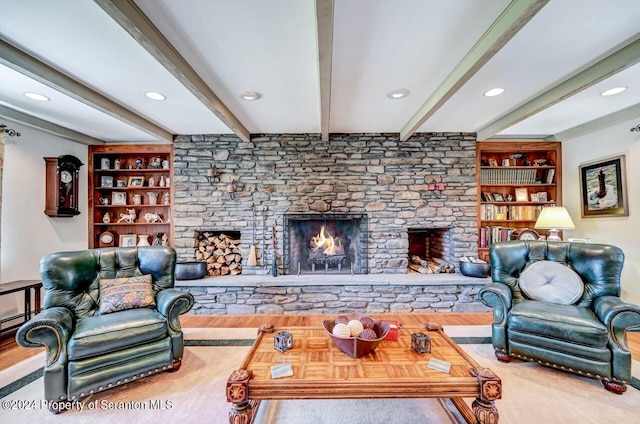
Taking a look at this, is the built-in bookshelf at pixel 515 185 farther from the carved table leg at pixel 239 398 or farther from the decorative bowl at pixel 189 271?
the decorative bowl at pixel 189 271

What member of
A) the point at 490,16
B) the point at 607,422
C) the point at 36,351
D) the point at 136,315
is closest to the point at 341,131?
the point at 490,16

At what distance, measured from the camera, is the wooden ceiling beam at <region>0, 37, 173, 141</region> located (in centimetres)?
187

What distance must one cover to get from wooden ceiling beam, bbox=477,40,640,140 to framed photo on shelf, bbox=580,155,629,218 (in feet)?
4.45

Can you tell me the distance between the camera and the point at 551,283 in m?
2.37

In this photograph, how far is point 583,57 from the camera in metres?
2.06

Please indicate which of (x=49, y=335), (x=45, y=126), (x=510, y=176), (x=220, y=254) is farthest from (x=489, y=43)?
(x=45, y=126)

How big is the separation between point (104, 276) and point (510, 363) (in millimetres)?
3506

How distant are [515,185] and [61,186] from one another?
249 inches

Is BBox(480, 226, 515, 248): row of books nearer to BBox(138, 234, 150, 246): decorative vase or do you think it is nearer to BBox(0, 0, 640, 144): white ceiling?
BBox(0, 0, 640, 144): white ceiling

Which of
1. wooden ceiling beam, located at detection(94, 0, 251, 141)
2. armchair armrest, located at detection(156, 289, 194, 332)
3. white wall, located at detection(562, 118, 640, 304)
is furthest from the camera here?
white wall, located at detection(562, 118, 640, 304)

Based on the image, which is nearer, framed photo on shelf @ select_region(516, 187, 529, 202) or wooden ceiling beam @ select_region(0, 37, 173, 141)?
wooden ceiling beam @ select_region(0, 37, 173, 141)

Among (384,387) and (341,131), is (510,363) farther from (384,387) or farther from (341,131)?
(341,131)

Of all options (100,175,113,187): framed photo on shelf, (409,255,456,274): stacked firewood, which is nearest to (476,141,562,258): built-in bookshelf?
(409,255,456,274): stacked firewood

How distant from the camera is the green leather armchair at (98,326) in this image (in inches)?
68.2
